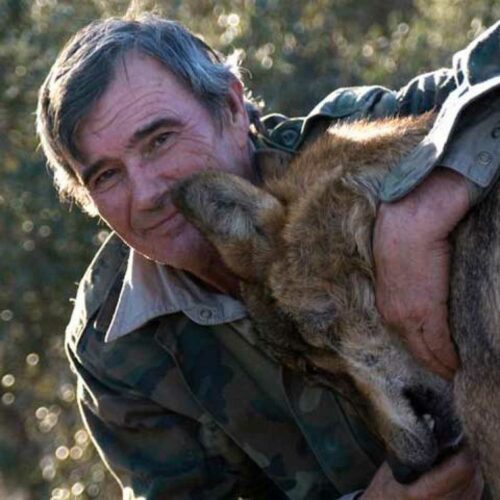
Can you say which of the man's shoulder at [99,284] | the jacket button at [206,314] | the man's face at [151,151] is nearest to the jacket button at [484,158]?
the man's face at [151,151]

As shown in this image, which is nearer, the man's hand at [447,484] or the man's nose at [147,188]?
the man's hand at [447,484]

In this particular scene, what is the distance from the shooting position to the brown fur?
455cm

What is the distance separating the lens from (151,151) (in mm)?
5051

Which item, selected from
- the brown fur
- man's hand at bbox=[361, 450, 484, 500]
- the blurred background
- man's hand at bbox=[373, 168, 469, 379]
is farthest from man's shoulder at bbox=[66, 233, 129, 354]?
the blurred background

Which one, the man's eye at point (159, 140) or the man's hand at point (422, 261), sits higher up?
the man's eye at point (159, 140)

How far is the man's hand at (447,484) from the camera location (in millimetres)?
4758

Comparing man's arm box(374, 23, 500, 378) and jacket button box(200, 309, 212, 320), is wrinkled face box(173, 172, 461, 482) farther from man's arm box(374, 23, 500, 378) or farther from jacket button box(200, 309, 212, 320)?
jacket button box(200, 309, 212, 320)

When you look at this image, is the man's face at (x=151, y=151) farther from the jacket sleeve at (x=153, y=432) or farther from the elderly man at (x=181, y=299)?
the jacket sleeve at (x=153, y=432)

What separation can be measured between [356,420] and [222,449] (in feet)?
1.94

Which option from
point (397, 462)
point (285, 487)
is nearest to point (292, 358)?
point (397, 462)

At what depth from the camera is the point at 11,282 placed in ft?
27.9

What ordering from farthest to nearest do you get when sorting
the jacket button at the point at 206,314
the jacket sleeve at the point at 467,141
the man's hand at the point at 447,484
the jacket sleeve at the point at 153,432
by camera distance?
the jacket sleeve at the point at 153,432
the jacket button at the point at 206,314
the man's hand at the point at 447,484
the jacket sleeve at the point at 467,141

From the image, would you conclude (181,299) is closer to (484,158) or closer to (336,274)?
(336,274)

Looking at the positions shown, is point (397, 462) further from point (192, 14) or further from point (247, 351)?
point (192, 14)
